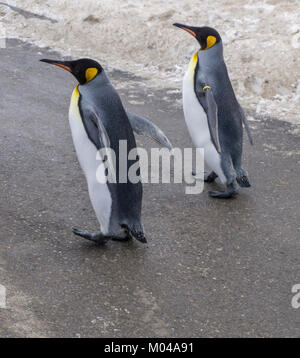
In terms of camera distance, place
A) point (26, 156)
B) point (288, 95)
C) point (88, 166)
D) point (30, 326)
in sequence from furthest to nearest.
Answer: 1. point (288, 95)
2. point (26, 156)
3. point (88, 166)
4. point (30, 326)

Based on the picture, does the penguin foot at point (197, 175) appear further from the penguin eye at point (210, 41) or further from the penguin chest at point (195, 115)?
the penguin eye at point (210, 41)

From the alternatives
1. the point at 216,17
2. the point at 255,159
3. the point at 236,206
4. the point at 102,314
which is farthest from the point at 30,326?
the point at 216,17

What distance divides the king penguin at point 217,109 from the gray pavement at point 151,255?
0.22 meters

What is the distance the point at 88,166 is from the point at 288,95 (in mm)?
3310

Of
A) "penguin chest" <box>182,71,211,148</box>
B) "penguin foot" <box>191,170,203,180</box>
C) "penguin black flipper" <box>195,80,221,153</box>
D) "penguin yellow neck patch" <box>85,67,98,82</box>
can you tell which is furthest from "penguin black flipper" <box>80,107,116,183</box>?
"penguin foot" <box>191,170,203,180</box>

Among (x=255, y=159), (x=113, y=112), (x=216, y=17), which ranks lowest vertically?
(x=255, y=159)

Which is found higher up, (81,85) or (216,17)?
(81,85)

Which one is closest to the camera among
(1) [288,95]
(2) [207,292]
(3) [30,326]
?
(3) [30,326]

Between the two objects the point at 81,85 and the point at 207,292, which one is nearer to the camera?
the point at 207,292

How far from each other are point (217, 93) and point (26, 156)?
5.00 ft

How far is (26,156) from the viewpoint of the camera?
438 centimetres

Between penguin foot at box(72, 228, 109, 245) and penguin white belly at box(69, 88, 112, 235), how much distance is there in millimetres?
40

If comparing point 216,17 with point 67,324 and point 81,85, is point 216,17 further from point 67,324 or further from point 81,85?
point 67,324

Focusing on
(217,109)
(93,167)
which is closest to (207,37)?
(217,109)
